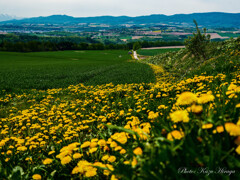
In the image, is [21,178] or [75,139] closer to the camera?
[21,178]

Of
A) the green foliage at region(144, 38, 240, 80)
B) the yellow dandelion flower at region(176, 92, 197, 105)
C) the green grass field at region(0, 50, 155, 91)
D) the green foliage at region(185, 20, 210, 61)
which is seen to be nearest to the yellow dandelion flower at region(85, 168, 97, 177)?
the yellow dandelion flower at region(176, 92, 197, 105)

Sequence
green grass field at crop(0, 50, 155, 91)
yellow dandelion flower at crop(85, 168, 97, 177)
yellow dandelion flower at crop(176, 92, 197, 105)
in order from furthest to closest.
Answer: green grass field at crop(0, 50, 155, 91) → yellow dandelion flower at crop(85, 168, 97, 177) → yellow dandelion flower at crop(176, 92, 197, 105)

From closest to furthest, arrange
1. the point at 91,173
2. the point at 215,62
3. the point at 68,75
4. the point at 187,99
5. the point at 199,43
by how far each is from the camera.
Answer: the point at 187,99
the point at 91,173
the point at 215,62
the point at 199,43
the point at 68,75

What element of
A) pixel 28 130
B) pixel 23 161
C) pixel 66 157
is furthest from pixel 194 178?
pixel 28 130

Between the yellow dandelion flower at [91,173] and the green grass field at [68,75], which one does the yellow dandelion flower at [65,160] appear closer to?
the yellow dandelion flower at [91,173]

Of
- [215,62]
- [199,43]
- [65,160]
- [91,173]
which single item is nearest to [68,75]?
[199,43]

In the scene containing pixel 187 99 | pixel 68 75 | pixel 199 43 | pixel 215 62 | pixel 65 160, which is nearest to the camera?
pixel 187 99

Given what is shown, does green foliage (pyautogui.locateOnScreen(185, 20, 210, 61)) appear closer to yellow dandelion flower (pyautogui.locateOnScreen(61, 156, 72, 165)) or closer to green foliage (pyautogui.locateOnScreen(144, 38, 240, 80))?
green foliage (pyautogui.locateOnScreen(144, 38, 240, 80))

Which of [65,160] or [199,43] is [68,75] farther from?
[65,160]

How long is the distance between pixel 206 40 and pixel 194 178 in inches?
751

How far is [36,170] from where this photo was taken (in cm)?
269

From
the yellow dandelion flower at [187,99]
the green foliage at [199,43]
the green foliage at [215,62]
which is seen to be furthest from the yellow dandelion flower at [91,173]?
the green foliage at [199,43]

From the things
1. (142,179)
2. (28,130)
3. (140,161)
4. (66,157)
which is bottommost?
(28,130)

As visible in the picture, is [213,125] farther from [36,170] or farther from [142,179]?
[36,170]
